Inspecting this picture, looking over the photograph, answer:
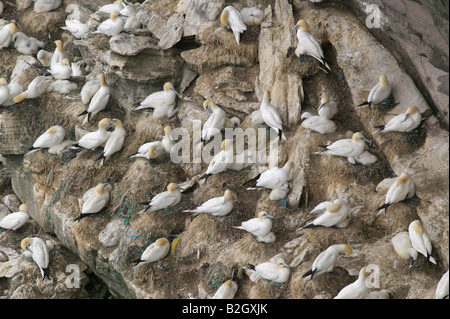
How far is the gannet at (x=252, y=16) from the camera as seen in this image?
12008mm

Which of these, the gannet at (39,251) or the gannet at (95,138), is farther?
the gannet at (95,138)

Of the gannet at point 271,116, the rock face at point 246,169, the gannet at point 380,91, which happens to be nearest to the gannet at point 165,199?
the rock face at point 246,169

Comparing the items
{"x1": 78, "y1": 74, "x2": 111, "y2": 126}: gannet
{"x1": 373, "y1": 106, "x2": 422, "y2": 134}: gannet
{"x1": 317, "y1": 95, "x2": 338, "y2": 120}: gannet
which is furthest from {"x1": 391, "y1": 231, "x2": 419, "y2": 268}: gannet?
{"x1": 78, "y1": 74, "x2": 111, "y2": 126}: gannet

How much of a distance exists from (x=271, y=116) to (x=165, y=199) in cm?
205

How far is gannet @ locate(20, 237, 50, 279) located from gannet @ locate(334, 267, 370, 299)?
17.0 feet

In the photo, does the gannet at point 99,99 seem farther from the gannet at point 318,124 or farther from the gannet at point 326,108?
the gannet at point 326,108

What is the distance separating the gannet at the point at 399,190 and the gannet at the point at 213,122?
3.13 metres

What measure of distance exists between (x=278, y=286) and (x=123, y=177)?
12.3 feet

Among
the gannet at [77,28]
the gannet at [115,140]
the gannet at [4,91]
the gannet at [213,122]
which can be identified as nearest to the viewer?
the gannet at [213,122]

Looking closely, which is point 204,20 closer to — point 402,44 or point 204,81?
point 204,81

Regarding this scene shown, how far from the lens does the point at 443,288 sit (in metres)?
8.80

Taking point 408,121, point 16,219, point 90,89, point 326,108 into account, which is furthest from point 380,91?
point 16,219

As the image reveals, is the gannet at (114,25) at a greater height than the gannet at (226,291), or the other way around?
A: the gannet at (114,25)

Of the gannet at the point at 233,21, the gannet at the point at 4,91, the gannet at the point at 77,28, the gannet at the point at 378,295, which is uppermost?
the gannet at the point at 233,21
